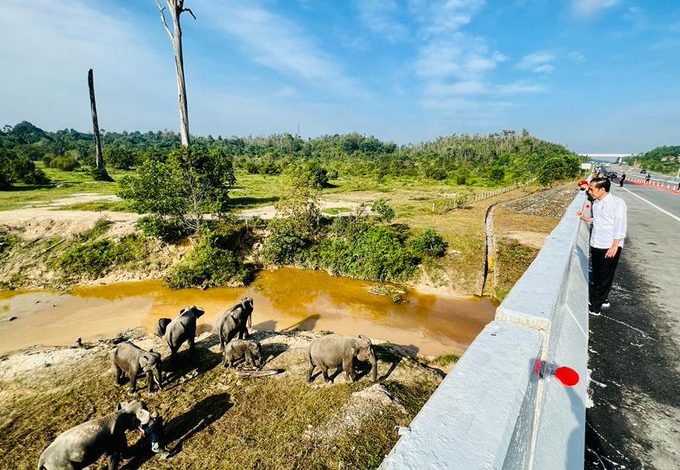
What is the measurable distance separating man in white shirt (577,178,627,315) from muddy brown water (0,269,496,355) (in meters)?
6.75

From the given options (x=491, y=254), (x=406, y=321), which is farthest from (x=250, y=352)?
(x=491, y=254)

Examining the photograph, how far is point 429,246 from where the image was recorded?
1553cm

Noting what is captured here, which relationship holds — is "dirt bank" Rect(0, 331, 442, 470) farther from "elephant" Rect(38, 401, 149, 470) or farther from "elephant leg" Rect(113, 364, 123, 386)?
"elephant" Rect(38, 401, 149, 470)

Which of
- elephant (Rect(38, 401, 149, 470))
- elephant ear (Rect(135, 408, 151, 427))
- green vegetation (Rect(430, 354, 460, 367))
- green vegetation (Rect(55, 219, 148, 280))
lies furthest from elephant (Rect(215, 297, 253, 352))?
green vegetation (Rect(55, 219, 148, 280))

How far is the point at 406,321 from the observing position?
12031mm

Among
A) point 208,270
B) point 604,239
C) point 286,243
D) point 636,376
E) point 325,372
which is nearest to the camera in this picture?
point 636,376

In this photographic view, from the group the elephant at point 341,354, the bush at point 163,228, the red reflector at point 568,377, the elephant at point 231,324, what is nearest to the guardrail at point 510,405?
the red reflector at point 568,377

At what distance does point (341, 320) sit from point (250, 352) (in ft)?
17.4

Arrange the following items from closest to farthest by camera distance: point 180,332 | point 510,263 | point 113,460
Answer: point 113,460, point 180,332, point 510,263

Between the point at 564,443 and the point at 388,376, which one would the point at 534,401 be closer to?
the point at 564,443

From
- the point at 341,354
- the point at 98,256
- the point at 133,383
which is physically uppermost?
the point at 341,354

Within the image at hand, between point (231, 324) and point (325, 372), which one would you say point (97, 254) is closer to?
point (231, 324)

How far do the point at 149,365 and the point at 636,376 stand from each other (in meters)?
7.31

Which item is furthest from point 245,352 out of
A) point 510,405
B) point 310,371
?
point 510,405
